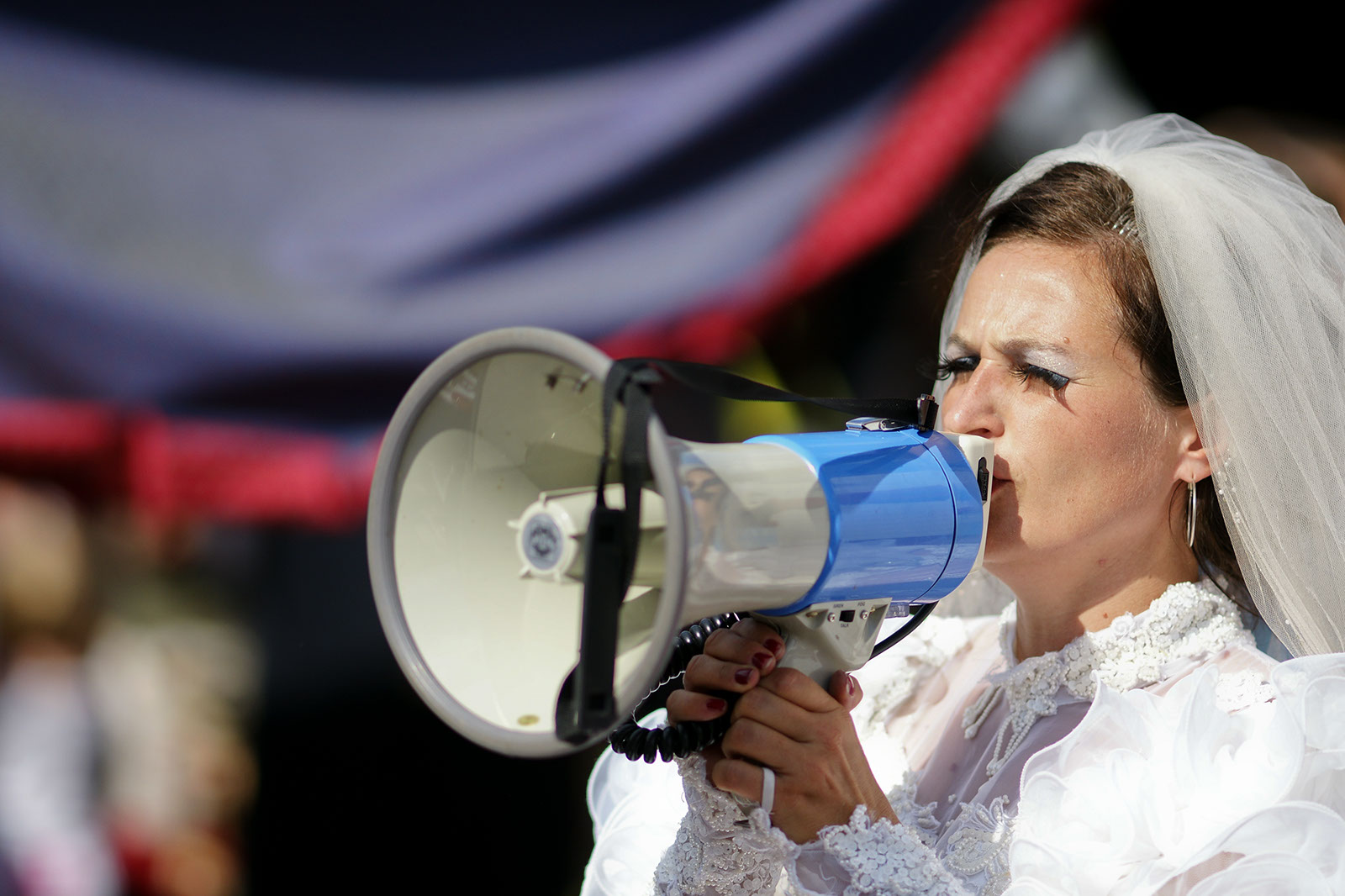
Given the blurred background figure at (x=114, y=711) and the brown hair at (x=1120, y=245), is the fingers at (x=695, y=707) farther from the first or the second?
the blurred background figure at (x=114, y=711)

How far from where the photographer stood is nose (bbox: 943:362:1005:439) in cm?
151

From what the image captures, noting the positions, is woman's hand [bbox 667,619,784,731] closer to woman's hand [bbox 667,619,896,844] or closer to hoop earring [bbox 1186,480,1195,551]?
woman's hand [bbox 667,619,896,844]

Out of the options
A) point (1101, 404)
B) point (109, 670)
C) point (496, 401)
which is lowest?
point (109, 670)

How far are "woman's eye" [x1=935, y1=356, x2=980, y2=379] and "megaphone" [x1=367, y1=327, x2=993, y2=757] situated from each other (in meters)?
0.40

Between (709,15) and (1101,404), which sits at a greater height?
(709,15)

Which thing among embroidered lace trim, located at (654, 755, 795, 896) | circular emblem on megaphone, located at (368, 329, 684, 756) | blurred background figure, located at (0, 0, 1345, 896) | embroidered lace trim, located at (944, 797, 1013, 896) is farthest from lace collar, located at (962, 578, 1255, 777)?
blurred background figure, located at (0, 0, 1345, 896)

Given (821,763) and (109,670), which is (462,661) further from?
(109,670)

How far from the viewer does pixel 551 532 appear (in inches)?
42.6

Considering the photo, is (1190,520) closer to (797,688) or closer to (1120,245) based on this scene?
(1120,245)

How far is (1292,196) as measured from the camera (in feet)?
5.06

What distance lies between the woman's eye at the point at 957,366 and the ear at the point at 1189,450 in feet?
0.94

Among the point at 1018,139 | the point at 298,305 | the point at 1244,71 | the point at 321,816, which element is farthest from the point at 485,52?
the point at 321,816

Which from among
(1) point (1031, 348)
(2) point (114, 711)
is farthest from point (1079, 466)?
(2) point (114, 711)

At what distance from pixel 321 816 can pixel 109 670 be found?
60 cm
